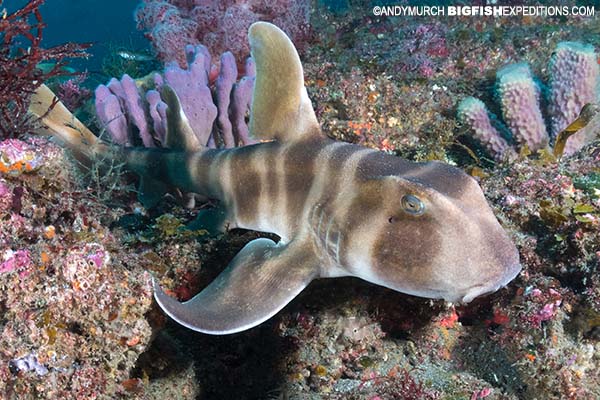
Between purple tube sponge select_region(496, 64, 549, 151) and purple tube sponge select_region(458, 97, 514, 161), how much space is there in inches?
8.1

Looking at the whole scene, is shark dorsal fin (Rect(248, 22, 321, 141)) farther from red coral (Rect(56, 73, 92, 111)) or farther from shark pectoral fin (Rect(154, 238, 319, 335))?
red coral (Rect(56, 73, 92, 111))

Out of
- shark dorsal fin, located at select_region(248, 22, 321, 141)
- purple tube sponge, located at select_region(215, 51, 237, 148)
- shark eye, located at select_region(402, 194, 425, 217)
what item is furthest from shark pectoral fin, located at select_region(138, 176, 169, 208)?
shark eye, located at select_region(402, 194, 425, 217)

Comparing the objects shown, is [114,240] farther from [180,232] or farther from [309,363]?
[309,363]

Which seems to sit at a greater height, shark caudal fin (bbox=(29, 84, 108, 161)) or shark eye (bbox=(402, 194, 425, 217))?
shark eye (bbox=(402, 194, 425, 217))

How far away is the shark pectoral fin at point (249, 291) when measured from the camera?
2594mm

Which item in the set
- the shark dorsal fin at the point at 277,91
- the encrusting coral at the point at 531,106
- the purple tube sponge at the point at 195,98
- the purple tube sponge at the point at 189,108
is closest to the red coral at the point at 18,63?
the shark dorsal fin at the point at 277,91

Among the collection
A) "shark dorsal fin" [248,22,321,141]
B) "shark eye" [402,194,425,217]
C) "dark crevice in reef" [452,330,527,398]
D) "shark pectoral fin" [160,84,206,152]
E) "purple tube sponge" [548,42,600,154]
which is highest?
"shark dorsal fin" [248,22,321,141]

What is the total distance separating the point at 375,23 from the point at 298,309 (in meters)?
8.53

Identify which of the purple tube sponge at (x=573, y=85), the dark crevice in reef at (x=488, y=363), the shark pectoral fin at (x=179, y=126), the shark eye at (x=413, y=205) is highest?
the shark eye at (x=413, y=205)

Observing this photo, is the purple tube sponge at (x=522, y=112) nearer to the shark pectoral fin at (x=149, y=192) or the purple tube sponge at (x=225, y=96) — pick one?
the purple tube sponge at (x=225, y=96)

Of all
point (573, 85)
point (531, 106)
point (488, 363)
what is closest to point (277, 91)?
point (488, 363)

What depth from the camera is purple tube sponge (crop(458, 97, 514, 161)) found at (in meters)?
5.90

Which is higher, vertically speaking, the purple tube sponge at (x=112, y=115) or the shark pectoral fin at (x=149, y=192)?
the purple tube sponge at (x=112, y=115)

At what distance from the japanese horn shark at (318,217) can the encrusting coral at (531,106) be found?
3450mm
